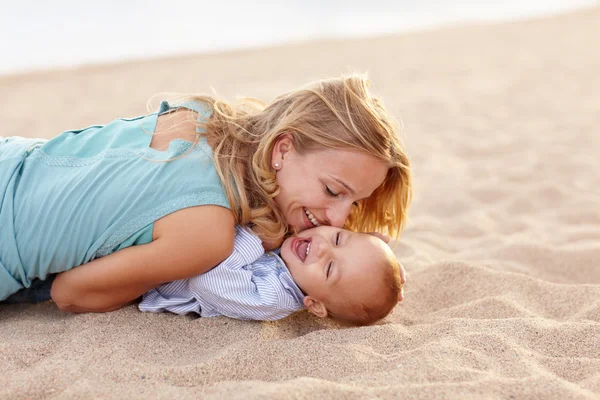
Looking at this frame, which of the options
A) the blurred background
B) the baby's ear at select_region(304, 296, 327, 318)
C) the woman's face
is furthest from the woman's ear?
the blurred background

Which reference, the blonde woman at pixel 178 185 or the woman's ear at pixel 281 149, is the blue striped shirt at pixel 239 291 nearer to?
the blonde woman at pixel 178 185

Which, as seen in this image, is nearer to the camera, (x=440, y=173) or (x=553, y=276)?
(x=553, y=276)

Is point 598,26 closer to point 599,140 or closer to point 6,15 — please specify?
point 599,140

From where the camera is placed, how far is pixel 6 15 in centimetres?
974

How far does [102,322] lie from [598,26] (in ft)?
31.9

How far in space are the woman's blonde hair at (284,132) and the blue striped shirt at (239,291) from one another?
0.12 metres

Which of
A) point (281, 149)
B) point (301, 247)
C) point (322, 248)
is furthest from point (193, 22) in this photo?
point (322, 248)

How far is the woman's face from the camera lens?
8.58 feet

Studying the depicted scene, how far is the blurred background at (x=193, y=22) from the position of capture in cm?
935

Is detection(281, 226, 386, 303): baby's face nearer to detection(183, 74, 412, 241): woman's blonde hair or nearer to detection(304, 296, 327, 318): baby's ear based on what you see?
detection(304, 296, 327, 318): baby's ear

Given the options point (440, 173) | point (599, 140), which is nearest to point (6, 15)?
point (440, 173)

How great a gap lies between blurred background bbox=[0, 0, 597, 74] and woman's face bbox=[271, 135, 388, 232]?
6.86 metres

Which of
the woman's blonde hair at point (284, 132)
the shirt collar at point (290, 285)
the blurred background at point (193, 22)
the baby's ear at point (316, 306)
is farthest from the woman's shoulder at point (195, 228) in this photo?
the blurred background at point (193, 22)

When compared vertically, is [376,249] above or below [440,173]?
above
